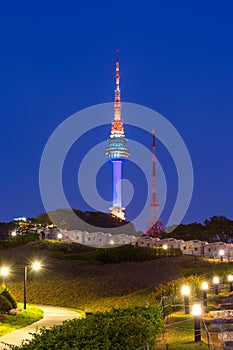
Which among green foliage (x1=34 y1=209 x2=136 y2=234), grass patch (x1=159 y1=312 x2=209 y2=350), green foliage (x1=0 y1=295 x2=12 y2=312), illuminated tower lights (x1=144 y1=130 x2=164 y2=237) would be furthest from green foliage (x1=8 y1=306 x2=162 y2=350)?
illuminated tower lights (x1=144 y1=130 x2=164 y2=237)

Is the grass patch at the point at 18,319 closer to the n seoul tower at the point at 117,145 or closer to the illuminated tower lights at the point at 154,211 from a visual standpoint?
the illuminated tower lights at the point at 154,211

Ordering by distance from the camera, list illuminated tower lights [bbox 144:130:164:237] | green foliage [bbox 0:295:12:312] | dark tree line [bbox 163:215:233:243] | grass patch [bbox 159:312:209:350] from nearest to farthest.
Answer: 1. grass patch [bbox 159:312:209:350]
2. green foliage [bbox 0:295:12:312]
3. dark tree line [bbox 163:215:233:243]
4. illuminated tower lights [bbox 144:130:164:237]

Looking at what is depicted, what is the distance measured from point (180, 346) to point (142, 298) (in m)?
11.0

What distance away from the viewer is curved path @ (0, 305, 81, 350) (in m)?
15.5

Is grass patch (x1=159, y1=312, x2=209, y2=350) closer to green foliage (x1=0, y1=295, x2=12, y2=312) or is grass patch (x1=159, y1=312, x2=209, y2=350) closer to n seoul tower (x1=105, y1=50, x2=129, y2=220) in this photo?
green foliage (x1=0, y1=295, x2=12, y2=312)

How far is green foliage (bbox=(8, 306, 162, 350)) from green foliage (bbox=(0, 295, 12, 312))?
32.4 feet

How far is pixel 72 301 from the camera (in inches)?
964

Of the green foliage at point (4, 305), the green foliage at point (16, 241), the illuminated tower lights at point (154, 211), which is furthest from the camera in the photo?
the illuminated tower lights at point (154, 211)

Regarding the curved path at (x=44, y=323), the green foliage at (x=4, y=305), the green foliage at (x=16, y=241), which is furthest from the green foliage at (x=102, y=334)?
the green foliage at (x=16, y=241)

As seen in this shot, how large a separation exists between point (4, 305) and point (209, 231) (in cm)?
5177

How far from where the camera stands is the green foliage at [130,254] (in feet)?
112

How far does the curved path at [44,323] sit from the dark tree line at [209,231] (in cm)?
4569

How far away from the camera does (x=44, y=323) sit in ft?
62.1

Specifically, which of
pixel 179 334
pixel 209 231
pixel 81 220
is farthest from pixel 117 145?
pixel 179 334
